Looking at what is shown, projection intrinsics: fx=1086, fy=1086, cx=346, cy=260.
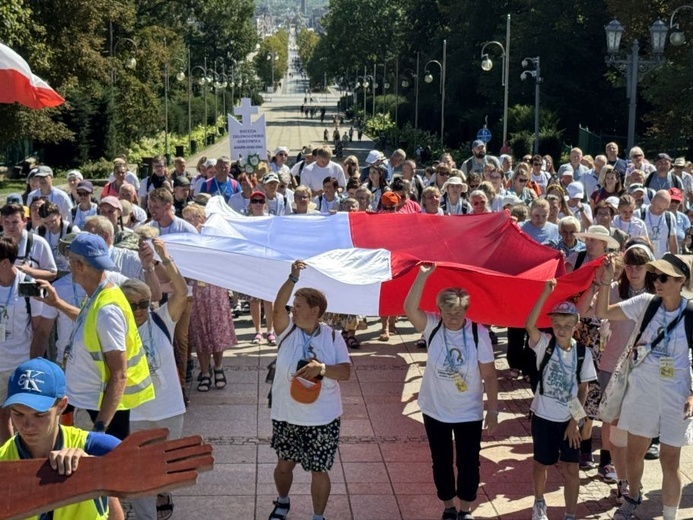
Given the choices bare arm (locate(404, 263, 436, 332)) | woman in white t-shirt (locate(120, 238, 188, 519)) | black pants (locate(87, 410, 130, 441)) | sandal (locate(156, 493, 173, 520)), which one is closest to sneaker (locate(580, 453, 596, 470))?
bare arm (locate(404, 263, 436, 332))

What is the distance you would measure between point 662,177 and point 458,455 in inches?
411

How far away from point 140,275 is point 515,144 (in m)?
42.9

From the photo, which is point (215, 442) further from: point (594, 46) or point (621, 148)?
point (594, 46)

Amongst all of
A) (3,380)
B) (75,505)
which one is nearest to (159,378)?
(3,380)

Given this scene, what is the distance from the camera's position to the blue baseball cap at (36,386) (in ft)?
13.1

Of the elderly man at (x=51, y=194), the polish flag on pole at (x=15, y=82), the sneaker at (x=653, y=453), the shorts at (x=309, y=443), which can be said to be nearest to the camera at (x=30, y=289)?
the shorts at (x=309, y=443)

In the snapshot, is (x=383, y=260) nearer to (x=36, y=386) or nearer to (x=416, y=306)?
(x=416, y=306)

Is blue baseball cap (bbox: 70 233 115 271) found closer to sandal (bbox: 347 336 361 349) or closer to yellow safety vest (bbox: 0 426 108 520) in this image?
yellow safety vest (bbox: 0 426 108 520)

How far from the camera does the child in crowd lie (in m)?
7.71

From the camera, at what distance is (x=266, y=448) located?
31.0ft

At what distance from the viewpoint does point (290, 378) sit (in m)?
7.46

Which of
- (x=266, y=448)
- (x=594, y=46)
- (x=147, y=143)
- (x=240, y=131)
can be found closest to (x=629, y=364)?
(x=266, y=448)

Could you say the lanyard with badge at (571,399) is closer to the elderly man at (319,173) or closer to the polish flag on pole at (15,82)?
the polish flag on pole at (15,82)

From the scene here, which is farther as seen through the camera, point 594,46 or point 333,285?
point 594,46
